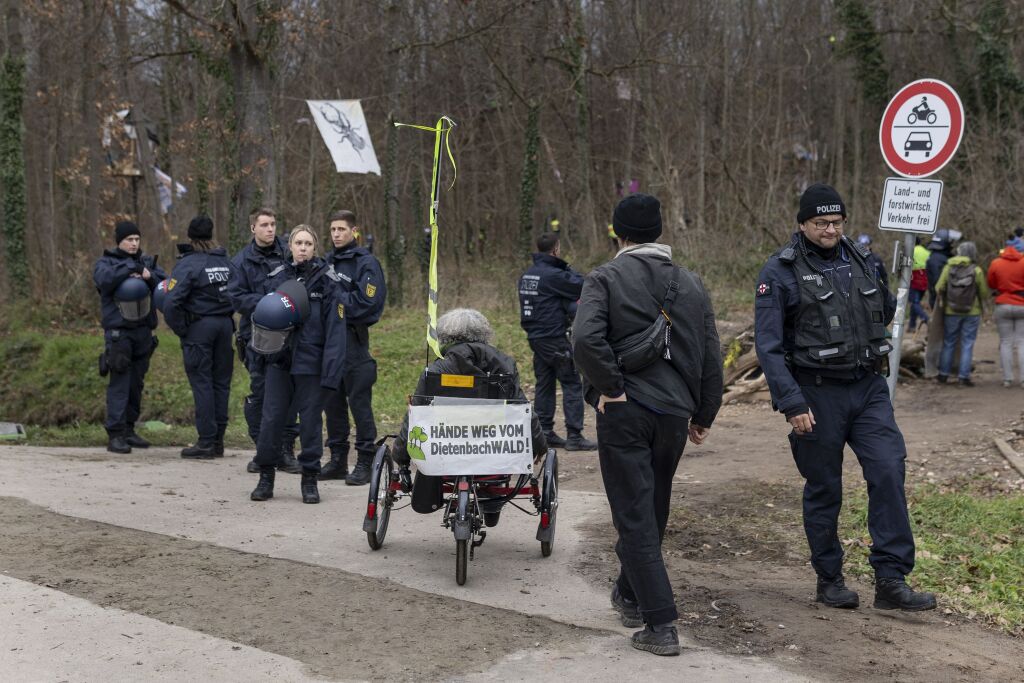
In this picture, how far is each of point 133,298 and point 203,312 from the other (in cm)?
86

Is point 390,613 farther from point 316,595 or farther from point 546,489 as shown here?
point 546,489

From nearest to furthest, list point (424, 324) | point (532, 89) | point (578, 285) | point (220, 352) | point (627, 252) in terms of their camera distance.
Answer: point (627, 252), point (220, 352), point (578, 285), point (424, 324), point (532, 89)

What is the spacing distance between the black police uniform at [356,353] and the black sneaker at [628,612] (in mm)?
3678

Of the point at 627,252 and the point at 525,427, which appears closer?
the point at 627,252

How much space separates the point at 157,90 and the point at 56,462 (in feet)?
90.9

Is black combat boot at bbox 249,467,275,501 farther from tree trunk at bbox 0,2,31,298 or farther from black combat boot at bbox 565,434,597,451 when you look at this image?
tree trunk at bbox 0,2,31,298

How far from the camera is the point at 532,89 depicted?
95.1 ft

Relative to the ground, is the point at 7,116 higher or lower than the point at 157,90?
lower

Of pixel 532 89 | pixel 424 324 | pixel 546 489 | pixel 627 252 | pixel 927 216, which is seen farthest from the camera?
pixel 532 89

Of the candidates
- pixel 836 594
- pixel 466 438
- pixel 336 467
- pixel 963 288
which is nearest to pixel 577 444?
pixel 336 467

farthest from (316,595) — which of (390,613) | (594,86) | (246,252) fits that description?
(594,86)

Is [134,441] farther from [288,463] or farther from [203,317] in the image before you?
[288,463]

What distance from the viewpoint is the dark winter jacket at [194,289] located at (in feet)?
33.9

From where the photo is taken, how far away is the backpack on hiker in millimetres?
15219
